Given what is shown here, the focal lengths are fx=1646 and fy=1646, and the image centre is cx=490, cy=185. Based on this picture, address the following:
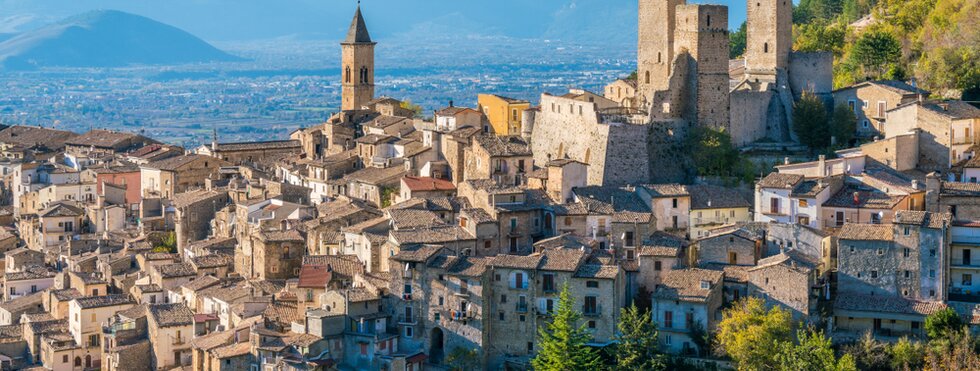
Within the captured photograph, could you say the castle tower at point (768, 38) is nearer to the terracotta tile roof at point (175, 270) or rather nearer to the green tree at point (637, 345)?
the green tree at point (637, 345)

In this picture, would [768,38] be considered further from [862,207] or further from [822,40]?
[822,40]

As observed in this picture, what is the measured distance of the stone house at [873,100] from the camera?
160 ft

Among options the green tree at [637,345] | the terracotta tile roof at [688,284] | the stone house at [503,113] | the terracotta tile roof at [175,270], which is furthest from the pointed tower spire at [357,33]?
the green tree at [637,345]

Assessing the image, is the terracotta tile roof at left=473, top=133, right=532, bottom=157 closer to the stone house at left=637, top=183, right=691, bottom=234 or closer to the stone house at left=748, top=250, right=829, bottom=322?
the stone house at left=637, top=183, right=691, bottom=234

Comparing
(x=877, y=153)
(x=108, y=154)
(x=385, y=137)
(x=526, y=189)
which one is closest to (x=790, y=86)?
(x=877, y=153)

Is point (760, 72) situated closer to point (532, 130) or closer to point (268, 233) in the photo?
point (532, 130)

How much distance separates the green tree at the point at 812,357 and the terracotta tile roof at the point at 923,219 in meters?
3.65

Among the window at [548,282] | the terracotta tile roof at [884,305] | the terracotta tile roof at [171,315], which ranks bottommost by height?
the terracotta tile roof at [171,315]

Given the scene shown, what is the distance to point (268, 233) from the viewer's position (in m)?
47.5

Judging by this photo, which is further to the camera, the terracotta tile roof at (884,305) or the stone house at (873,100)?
the stone house at (873,100)

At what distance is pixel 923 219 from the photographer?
128ft

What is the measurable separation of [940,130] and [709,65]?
269 inches

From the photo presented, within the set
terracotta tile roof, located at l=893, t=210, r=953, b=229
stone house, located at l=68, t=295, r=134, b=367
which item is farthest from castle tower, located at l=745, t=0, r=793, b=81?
stone house, located at l=68, t=295, r=134, b=367

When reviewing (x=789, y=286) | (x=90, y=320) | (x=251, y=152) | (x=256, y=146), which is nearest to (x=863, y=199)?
(x=789, y=286)
